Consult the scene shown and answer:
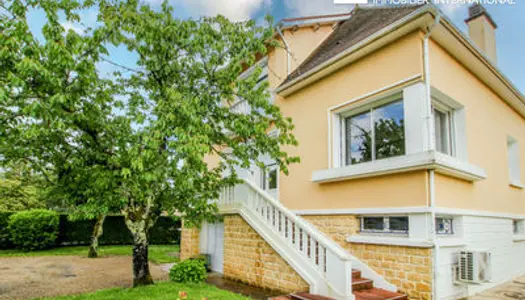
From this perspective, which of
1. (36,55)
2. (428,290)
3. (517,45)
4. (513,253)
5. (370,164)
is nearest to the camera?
(36,55)

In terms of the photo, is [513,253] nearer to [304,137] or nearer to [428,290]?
[428,290]

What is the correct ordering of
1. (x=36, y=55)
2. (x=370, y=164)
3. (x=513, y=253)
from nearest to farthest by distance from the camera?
1. (x=36, y=55)
2. (x=370, y=164)
3. (x=513, y=253)

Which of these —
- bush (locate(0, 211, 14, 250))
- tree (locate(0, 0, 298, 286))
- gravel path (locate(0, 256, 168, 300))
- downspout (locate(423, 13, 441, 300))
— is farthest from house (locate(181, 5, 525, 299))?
bush (locate(0, 211, 14, 250))

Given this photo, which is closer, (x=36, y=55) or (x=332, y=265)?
(x=36, y=55)

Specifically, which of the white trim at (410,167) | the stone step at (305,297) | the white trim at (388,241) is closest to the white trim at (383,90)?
the white trim at (410,167)

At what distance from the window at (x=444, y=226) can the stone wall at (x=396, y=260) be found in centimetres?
77

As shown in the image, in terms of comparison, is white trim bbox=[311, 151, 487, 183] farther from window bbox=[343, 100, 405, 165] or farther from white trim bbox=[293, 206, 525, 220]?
white trim bbox=[293, 206, 525, 220]

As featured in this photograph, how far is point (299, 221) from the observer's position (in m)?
6.43

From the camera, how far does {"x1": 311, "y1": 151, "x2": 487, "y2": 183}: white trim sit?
5.36m

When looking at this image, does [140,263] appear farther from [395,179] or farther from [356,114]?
[356,114]

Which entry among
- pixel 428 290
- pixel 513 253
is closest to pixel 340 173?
pixel 428 290

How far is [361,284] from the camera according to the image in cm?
576

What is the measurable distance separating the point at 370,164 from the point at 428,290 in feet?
7.56

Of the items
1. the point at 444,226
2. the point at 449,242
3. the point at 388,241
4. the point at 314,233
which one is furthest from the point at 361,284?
the point at 444,226
